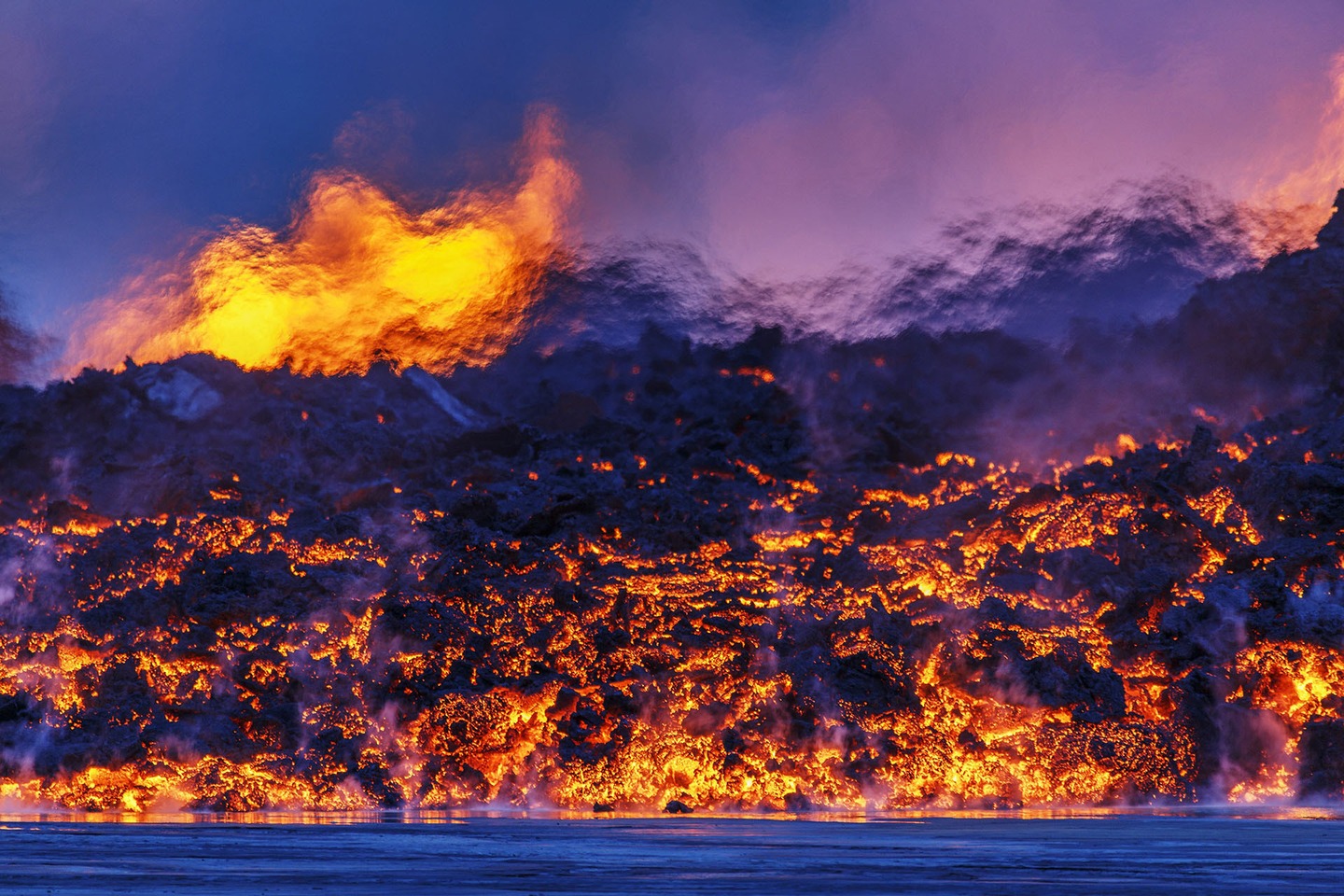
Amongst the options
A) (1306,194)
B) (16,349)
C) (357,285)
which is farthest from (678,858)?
(1306,194)

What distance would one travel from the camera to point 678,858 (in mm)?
7871

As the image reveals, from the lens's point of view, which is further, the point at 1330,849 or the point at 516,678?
the point at 516,678

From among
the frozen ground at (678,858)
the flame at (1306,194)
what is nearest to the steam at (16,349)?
the frozen ground at (678,858)

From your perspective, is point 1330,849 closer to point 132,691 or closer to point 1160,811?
point 1160,811

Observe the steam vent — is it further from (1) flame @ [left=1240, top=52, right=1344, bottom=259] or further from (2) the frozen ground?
(2) the frozen ground

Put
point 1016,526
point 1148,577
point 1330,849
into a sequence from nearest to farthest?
point 1330,849 → point 1148,577 → point 1016,526

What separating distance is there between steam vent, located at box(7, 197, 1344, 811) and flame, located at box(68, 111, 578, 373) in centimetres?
64

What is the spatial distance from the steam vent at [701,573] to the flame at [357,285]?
64 cm

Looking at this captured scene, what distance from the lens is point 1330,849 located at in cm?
847

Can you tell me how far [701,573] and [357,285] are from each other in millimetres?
10050

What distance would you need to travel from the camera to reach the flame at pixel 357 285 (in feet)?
91.6

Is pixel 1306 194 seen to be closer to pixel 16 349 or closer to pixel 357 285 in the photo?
pixel 357 285

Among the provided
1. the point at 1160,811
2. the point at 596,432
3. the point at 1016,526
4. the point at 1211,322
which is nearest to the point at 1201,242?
the point at 1211,322

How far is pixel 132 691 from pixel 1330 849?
1646cm
